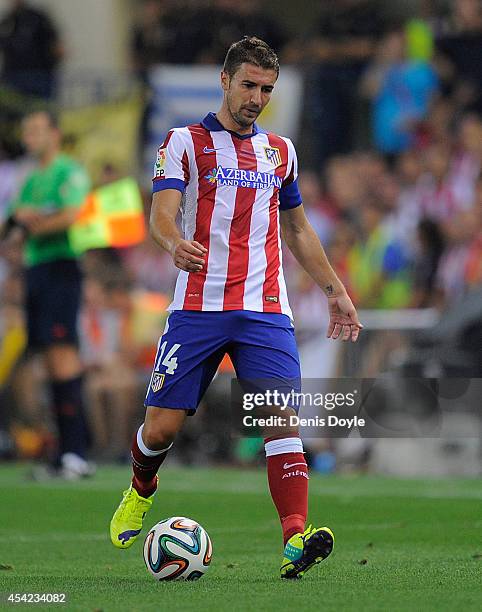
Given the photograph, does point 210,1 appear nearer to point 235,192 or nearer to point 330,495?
point 330,495

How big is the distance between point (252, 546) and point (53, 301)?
459cm

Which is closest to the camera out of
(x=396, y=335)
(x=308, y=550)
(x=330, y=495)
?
(x=308, y=550)

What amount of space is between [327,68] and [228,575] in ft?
39.7

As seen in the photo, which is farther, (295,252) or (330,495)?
(330,495)

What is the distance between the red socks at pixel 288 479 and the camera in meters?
6.89

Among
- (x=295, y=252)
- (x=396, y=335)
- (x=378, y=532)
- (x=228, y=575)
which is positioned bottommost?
(x=396, y=335)

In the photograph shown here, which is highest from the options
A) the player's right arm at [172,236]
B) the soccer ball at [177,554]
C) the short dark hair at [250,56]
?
the short dark hair at [250,56]

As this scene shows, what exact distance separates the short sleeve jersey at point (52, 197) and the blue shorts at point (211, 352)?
17.8 ft

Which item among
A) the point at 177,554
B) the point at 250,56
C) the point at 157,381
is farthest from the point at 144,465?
the point at 250,56

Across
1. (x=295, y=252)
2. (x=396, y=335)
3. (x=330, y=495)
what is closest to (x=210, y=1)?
(x=396, y=335)

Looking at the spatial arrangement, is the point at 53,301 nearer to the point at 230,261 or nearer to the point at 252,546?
the point at 252,546

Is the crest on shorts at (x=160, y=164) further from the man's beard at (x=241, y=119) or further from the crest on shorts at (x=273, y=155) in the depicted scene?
the crest on shorts at (x=273, y=155)

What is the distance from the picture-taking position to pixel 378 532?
906cm

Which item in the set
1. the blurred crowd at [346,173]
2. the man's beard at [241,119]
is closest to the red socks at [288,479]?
the man's beard at [241,119]
